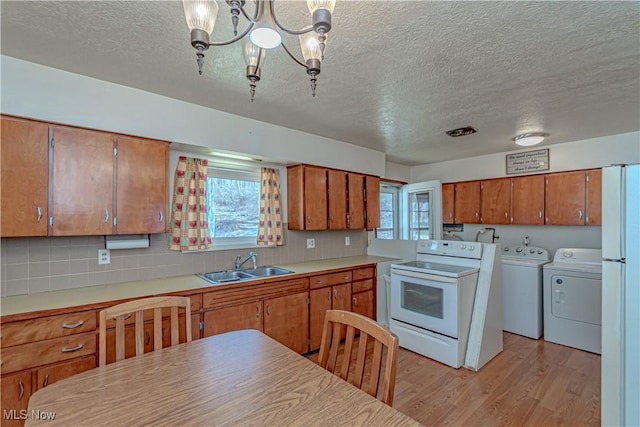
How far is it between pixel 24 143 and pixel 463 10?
8.52 feet

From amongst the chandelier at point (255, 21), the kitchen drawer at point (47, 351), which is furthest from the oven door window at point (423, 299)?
the kitchen drawer at point (47, 351)

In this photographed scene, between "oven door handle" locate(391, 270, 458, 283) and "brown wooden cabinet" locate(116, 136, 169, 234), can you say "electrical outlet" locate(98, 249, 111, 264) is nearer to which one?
"brown wooden cabinet" locate(116, 136, 169, 234)

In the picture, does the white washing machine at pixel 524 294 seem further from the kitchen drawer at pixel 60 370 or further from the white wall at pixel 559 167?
the kitchen drawer at pixel 60 370

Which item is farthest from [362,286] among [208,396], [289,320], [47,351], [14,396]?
[14,396]

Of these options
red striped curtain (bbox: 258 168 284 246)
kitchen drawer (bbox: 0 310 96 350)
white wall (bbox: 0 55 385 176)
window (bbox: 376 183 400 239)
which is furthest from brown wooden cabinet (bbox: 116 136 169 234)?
window (bbox: 376 183 400 239)

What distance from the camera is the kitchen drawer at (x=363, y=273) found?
340cm

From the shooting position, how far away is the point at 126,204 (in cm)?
221

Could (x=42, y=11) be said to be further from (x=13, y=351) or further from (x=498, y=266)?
(x=498, y=266)

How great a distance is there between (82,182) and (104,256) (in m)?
0.64

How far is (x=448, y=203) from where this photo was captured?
4.80 meters

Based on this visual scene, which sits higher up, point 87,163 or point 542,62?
point 542,62

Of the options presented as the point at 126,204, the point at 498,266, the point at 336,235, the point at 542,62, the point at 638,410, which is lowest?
the point at 638,410

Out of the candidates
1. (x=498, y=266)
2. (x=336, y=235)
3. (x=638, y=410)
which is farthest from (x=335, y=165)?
(x=638, y=410)

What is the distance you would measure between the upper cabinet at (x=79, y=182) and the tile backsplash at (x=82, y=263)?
1.02 feet
